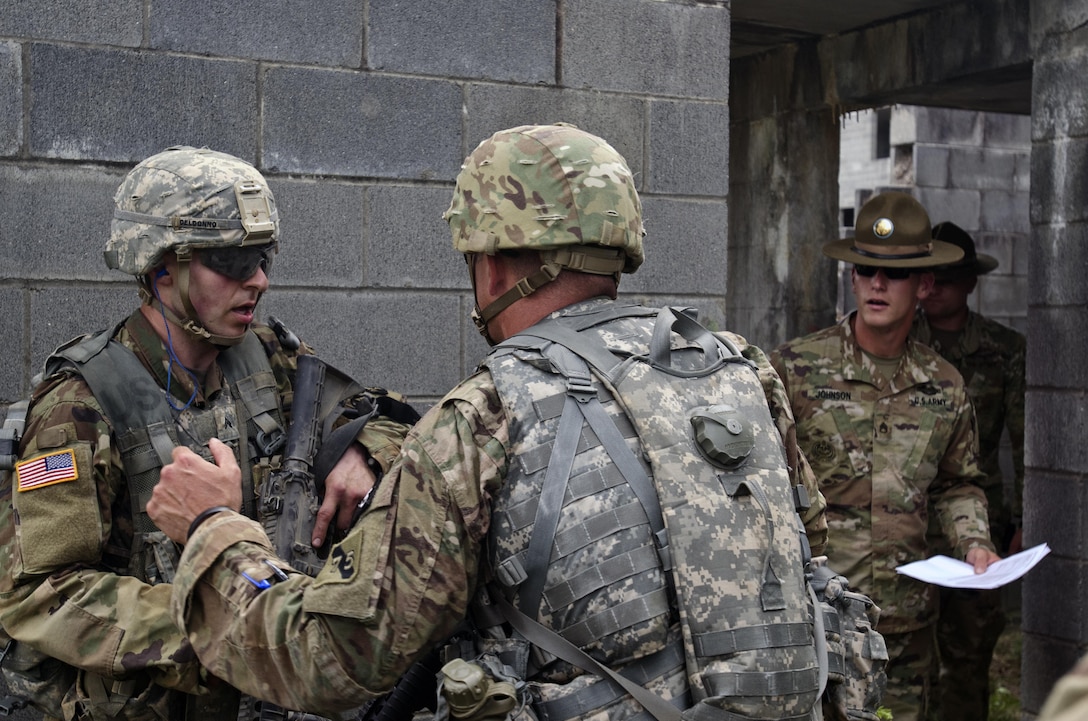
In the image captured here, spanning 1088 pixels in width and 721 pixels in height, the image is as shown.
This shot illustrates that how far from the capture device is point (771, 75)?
667 cm

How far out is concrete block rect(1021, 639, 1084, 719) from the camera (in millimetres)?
4762

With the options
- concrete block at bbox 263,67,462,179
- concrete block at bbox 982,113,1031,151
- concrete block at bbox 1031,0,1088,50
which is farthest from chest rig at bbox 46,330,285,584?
concrete block at bbox 982,113,1031,151

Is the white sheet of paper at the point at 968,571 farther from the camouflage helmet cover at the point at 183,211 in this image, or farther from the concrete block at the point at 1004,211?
the concrete block at the point at 1004,211

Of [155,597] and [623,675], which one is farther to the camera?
[155,597]

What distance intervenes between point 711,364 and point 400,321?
5.54 ft

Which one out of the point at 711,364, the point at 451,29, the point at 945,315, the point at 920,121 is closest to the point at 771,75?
the point at 945,315

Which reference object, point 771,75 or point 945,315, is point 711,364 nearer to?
point 945,315

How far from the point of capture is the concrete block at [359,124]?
3557 mm

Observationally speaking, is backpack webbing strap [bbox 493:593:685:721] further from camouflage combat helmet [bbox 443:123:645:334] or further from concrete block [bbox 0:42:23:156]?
concrete block [bbox 0:42:23:156]

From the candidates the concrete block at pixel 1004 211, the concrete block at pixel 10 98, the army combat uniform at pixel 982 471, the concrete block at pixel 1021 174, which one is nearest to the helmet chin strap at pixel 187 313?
the concrete block at pixel 10 98

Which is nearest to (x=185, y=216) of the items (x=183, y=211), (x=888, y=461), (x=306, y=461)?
(x=183, y=211)

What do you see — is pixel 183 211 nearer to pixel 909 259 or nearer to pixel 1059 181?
pixel 909 259

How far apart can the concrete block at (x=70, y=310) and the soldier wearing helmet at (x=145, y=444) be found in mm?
650

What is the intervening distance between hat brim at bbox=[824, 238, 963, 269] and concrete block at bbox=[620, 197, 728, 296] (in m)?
0.75
